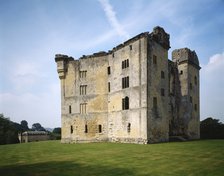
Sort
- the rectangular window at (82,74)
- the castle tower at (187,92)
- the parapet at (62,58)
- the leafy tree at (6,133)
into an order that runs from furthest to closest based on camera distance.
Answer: the leafy tree at (6,133), the castle tower at (187,92), the parapet at (62,58), the rectangular window at (82,74)

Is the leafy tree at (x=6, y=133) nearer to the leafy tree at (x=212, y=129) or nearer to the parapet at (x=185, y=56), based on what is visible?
the parapet at (x=185, y=56)

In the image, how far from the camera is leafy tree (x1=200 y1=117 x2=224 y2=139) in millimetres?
48688

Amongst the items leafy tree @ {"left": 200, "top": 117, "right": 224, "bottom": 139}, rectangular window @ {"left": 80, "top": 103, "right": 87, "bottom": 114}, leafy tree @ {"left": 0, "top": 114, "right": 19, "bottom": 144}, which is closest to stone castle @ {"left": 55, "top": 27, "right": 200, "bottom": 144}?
rectangular window @ {"left": 80, "top": 103, "right": 87, "bottom": 114}

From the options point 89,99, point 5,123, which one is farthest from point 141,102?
point 5,123

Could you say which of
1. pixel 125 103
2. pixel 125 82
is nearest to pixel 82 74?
pixel 125 82

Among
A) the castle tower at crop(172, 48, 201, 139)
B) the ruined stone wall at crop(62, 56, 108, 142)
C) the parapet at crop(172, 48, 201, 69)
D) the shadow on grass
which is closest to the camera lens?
the shadow on grass

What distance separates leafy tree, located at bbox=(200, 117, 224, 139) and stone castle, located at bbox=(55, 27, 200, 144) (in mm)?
5314

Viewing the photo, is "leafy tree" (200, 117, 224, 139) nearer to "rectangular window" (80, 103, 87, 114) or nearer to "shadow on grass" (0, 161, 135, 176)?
"rectangular window" (80, 103, 87, 114)

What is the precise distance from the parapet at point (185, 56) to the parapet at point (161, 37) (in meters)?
9.13

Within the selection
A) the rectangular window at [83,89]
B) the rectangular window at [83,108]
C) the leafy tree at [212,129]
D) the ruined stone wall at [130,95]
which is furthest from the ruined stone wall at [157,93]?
the leafy tree at [212,129]

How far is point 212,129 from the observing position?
49.9 metres

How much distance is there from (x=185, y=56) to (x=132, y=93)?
16.6m

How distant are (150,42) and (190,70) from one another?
605 inches

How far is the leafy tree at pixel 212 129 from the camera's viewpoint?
48688mm
